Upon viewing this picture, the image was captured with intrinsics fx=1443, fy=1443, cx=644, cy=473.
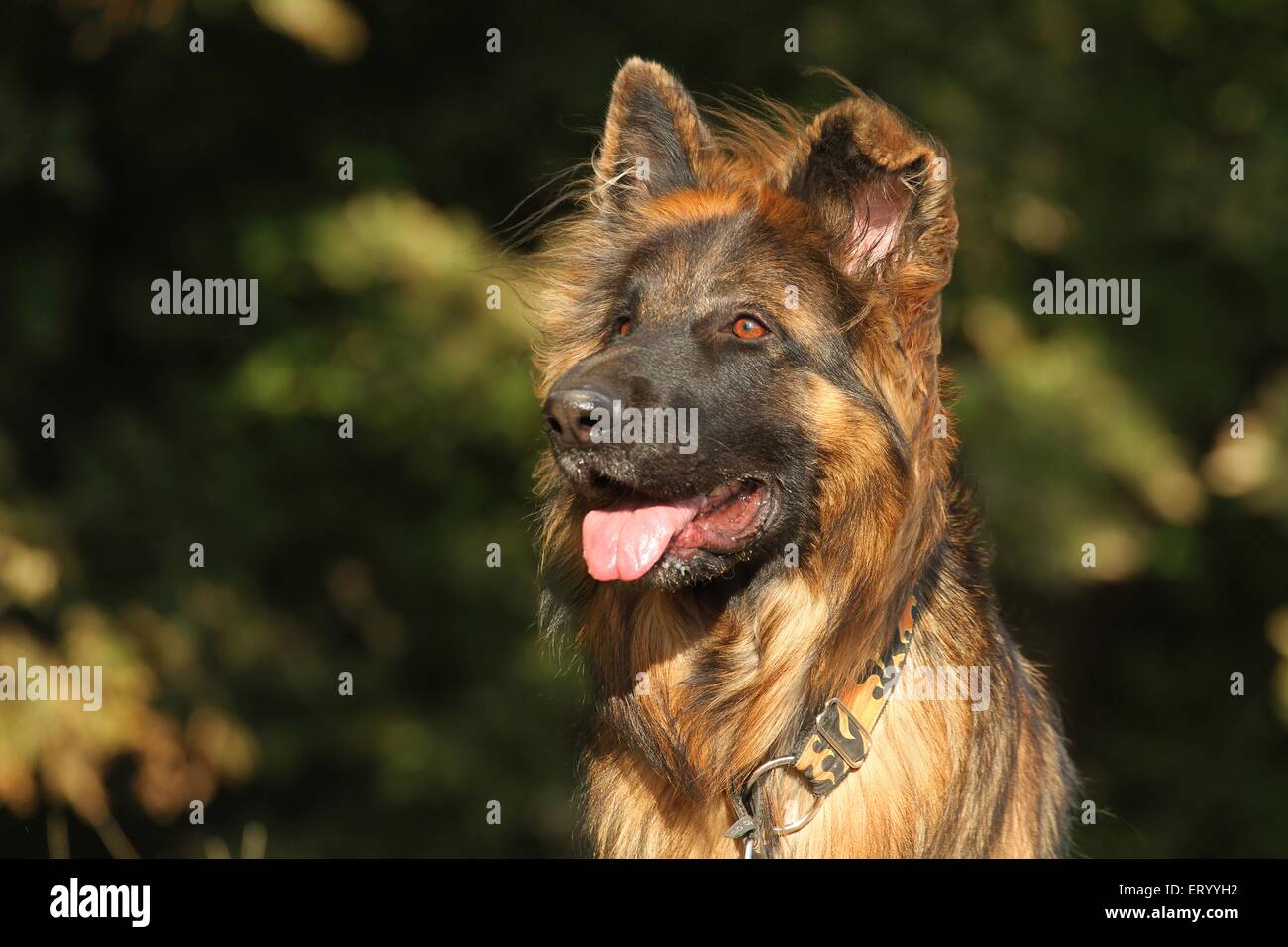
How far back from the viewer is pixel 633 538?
4426 millimetres

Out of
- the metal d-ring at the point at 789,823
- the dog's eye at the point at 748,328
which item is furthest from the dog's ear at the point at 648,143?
the metal d-ring at the point at 789,823

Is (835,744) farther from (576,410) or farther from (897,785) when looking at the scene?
(576,410)

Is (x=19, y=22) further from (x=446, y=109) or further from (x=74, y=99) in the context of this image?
(x=446, y=109)

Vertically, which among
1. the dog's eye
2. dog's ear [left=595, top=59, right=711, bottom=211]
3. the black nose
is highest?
dog's ear [left=595, top=59, right=711, bottom=211]

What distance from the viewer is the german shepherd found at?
4.38 meters

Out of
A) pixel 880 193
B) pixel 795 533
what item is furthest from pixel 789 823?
pixel 880 193

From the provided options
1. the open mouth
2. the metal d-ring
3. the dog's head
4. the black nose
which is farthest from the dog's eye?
the metal d-ring

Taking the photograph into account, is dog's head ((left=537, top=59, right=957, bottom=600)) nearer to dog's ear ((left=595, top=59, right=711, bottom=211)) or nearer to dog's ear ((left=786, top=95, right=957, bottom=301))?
dog's ear ((left=786, top=95, right=957, bottom=301))

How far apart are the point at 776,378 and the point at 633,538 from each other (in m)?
0.67

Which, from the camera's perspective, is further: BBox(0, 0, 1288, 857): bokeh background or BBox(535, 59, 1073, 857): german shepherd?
BBox(0, 0, 1288, 857): bokeh background

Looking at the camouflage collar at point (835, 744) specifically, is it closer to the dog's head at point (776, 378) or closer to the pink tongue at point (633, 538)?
the dog's head at point (776, 378)

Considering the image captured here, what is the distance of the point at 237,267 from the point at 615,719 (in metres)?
6.49

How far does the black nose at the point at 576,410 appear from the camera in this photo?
13.6 ft
